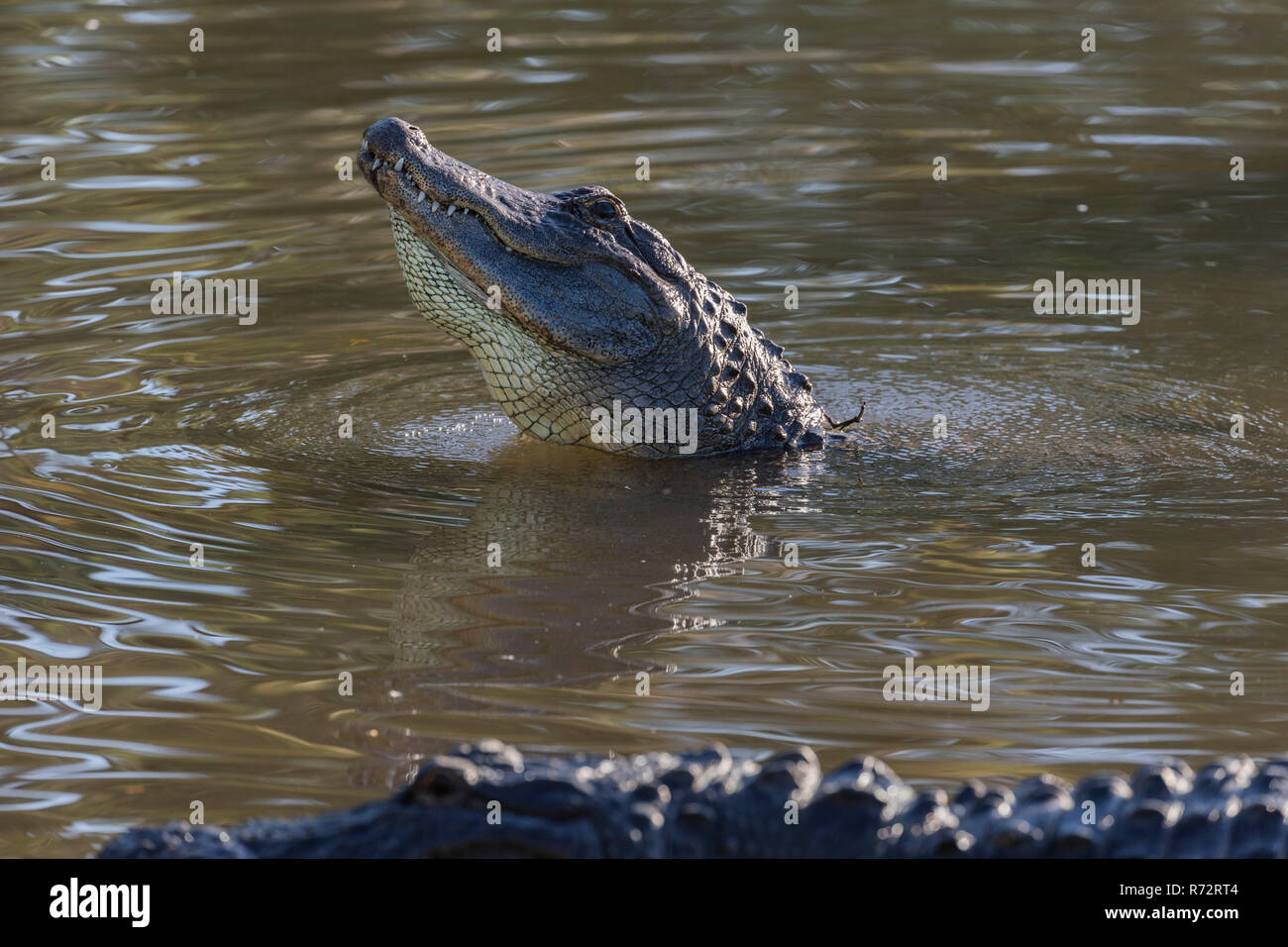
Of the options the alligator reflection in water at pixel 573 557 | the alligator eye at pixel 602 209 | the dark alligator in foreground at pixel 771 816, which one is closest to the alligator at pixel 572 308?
the alligator eye at pixel 602 209

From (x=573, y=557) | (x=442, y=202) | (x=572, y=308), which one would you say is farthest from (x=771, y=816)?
(x=442, y=202)

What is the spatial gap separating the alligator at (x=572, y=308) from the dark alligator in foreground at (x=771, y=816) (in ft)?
12.1

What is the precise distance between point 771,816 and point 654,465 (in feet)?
13.2

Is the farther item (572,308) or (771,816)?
(572,308)

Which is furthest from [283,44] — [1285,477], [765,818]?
[765,818]

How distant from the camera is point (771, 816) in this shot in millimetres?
2826

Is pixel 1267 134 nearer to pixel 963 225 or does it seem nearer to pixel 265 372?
pixel 963 225

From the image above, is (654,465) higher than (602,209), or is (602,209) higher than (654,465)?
(602,209)

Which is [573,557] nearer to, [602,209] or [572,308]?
[572,308]

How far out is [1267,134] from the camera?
11828 mm

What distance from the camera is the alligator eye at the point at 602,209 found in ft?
21.2

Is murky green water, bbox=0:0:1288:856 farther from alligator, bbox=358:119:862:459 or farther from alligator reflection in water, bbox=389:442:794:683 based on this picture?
alligator, bbox=358:119:862:459

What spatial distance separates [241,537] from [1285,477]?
4.01 m

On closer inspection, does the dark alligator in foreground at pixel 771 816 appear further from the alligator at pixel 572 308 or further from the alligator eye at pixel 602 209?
the alligator eye at pixel 602 209
